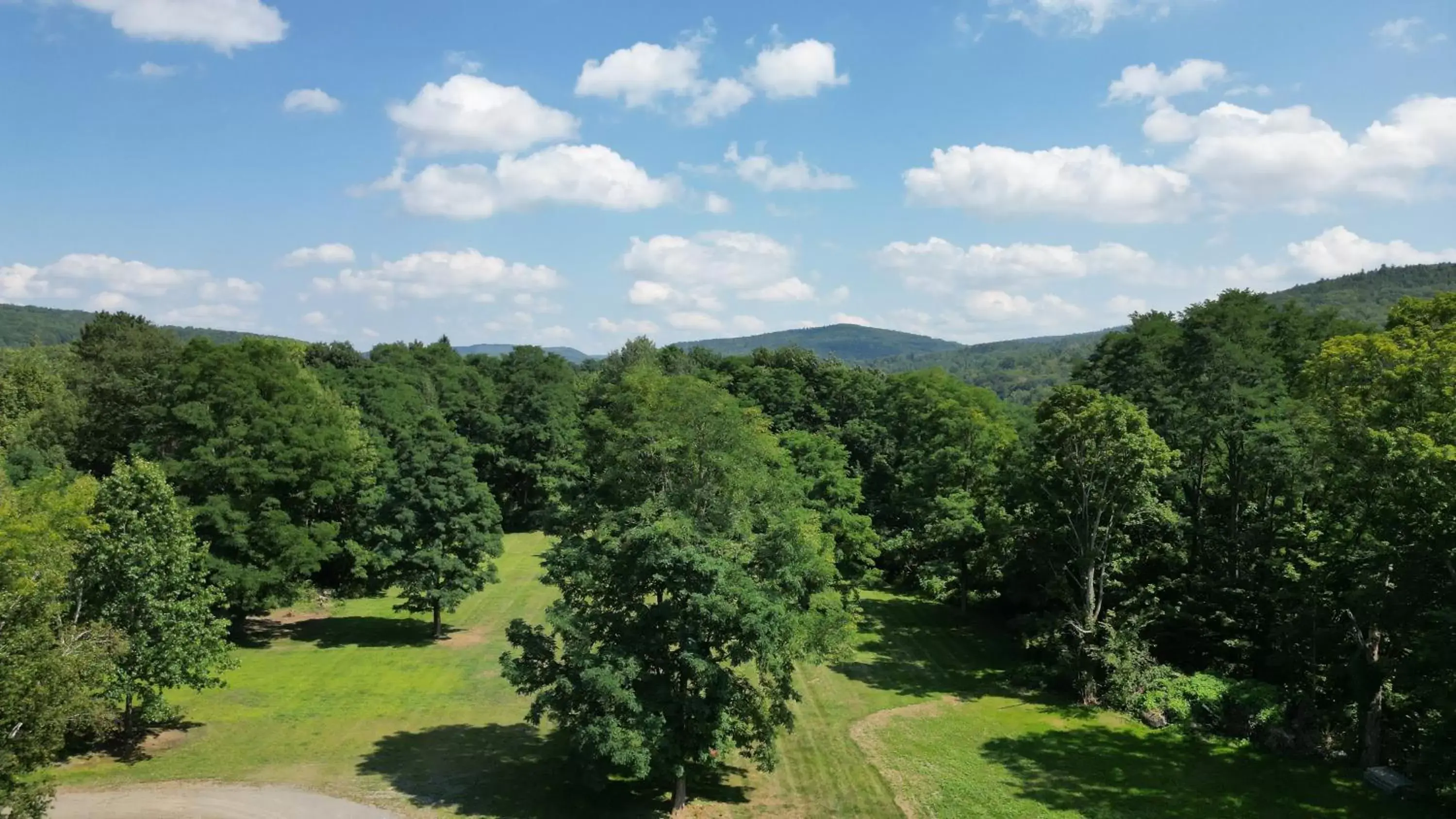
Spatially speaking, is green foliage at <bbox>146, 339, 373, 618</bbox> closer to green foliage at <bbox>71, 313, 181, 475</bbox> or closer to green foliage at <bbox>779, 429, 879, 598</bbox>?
green foliage at <bbox>71, 313, 181, 475</bbox>

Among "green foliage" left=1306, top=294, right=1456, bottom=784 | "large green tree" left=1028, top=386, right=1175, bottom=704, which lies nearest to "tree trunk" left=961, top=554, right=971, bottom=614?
"large green tree" left=1028, top=386, right=1175, bottom=704

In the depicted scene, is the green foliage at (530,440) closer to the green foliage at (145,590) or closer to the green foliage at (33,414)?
the green foliage at (33,414)

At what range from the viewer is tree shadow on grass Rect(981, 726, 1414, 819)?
2139cm

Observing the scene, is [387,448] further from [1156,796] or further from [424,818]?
[1156,796]

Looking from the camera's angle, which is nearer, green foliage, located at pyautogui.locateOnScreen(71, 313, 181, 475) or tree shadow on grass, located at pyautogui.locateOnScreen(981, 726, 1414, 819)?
tree shadow on grass, located at pyautogui.locateOnScreen(981, 726, 1414, 819)

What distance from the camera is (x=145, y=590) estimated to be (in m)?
21.5

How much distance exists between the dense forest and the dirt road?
1962mm

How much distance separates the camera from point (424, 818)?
19.8m

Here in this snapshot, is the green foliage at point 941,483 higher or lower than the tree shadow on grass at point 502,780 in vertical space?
higher

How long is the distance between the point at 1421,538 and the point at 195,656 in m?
32.6

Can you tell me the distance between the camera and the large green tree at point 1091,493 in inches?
1152

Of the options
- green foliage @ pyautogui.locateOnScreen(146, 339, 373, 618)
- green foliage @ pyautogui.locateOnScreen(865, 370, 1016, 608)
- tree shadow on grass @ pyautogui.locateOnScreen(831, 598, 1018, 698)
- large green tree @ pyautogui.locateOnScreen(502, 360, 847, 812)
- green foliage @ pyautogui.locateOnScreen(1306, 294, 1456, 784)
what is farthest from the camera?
green foliage @ pyautogui.locateOnScreen(865, 370, 1016, 608)

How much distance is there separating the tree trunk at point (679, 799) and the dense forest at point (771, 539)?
9 cm

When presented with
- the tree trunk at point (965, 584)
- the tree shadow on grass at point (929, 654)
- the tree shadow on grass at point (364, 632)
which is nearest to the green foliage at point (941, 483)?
the tree trunk at point (965, 584)
